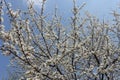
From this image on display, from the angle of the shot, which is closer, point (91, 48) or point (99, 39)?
point (91, 48)

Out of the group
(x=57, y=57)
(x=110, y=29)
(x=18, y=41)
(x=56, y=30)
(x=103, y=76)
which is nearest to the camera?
(x=18, y=41)

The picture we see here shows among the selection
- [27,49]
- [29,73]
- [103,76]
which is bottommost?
[103,76]

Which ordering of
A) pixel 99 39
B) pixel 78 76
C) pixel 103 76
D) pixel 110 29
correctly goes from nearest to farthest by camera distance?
pixel 78 76
pixel 103 76
pixel 99 39
pixel 110 29

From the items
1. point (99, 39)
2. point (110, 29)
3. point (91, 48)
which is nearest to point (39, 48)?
point (91, 48)

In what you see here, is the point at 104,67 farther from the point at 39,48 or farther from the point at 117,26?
the point at 117,26

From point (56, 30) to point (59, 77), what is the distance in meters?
2.25

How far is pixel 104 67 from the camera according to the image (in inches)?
317

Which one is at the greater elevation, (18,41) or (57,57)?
(18,41)

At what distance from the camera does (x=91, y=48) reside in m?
9.06


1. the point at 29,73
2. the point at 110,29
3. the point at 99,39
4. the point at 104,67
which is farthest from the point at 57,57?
the point at 110,29

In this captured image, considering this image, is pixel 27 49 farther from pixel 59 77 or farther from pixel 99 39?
pixel 99 39

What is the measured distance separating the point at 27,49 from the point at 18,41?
276 mm

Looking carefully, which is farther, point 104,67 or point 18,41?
point 104,67

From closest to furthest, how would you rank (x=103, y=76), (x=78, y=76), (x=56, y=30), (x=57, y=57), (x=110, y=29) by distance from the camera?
(x=57, y=57), (x=78, y=76), (x=103, y=76), (x=56, y=30), (x=110, y=29)
